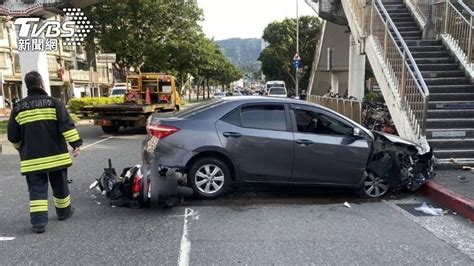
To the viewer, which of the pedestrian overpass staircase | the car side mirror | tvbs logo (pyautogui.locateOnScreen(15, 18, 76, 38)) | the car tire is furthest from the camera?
tvbs logo (pyautogui.locateOnScreen(15, 18, 76, 38))

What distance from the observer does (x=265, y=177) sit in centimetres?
591

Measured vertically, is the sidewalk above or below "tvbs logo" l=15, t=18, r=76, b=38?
below

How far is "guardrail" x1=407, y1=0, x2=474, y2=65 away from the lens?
9759 mm

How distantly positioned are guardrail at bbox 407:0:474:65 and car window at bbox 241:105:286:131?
6.16 metres

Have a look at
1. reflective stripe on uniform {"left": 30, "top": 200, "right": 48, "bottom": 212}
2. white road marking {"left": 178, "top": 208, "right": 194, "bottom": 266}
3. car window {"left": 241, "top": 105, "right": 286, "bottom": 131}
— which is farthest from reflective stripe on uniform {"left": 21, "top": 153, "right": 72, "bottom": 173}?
car window {"left": 241, "top": 105, "right": 286, "bottom": 131}

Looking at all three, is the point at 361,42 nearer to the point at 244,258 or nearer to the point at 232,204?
the point at 232,204

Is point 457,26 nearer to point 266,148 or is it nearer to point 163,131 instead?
point 266,148

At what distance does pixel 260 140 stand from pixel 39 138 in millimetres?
2778

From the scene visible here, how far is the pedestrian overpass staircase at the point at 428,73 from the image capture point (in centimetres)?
794

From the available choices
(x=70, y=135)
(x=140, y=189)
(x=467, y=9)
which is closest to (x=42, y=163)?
(x=70, y=135)

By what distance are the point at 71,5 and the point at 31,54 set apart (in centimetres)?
238

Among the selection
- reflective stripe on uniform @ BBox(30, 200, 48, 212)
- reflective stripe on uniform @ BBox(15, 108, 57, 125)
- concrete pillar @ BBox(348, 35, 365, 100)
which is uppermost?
concrete pillar @ BBox(348, 35, 365, 100)

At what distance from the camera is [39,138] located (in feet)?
15.5

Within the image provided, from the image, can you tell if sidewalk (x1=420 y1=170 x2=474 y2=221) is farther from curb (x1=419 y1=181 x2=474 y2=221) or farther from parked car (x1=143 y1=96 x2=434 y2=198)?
parked car (x1=143 y1=96 x2=434 y2=198)
